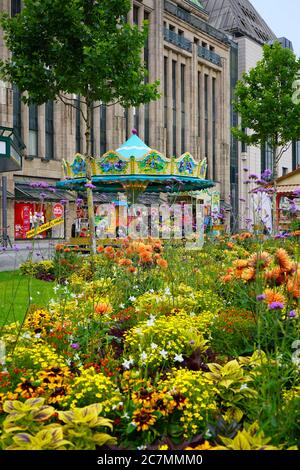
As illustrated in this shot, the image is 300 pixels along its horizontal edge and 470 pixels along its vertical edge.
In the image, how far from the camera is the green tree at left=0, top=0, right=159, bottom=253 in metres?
14.2

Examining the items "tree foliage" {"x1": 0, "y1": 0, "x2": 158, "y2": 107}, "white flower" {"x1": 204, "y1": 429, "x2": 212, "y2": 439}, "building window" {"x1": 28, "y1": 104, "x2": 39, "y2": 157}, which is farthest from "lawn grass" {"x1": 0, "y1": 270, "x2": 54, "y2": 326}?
"building window" {"x1": 28, "y1": 104, "x2": 39, "y2": 157}

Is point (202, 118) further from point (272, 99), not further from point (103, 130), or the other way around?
point (272, 99)

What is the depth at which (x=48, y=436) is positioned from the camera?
88.1 inches

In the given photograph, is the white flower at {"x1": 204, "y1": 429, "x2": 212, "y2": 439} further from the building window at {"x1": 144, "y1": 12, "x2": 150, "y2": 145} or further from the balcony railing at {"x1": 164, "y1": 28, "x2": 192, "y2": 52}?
the balcony railing at {"x1": 164, "y1": 28, "x2": 192, "y2": 52}

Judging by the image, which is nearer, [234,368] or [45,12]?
[234,368]

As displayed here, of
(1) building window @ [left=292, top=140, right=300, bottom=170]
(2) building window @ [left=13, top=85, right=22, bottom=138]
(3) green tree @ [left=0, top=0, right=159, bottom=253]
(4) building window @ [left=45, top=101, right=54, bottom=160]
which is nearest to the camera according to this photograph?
(3) green tree @ [left=0, top=0, right=159, bottom=253]

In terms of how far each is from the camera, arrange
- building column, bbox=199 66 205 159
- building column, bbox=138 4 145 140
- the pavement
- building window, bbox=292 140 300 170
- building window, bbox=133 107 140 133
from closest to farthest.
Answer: the pavement → building window, bbox=133 107 140 133 → building column, bbox=138 4 145 140 → building column, bbox=199 66 205 159 → building window, bbox=292 140 300 170

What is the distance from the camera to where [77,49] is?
14.6m

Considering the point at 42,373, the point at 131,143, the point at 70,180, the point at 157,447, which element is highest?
the point at 131,143

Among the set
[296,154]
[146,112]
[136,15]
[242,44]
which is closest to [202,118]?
[146,112]

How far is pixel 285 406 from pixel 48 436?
124 cm

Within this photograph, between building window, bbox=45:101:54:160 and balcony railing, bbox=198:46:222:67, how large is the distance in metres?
22.0

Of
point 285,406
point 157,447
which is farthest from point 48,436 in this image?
point 285,406

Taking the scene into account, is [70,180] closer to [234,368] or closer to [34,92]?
[34,92]
